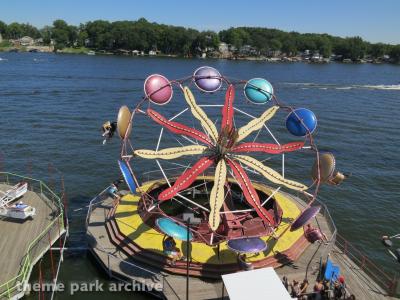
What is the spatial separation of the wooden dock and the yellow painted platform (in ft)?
3.96

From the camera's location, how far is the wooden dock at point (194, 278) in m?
24.6

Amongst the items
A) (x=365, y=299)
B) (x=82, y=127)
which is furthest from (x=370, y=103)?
(x=365, y=299)

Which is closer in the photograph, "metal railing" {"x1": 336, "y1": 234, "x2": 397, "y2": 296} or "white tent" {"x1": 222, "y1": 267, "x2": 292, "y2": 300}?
"white tent" {"x1": 222, "y1": 267, "x2": 292, "y2": 300}

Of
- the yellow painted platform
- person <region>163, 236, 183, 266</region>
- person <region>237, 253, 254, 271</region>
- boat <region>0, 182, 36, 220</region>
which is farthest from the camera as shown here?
boat <region>0, 182, 36, 220</region>

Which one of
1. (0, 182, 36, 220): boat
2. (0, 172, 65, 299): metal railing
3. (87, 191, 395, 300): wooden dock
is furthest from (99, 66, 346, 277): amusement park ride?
(0, 182, 36, 220): boat

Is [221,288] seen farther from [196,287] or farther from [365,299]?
[365,299]

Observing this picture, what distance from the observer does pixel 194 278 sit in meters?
25.5

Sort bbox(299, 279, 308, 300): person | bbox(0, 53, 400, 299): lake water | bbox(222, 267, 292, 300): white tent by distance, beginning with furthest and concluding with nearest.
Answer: bbox(0, 53, 400, 299): lake water → bbox(299, 279, 308, 300): person → bbox(222, 267, 292, 300): white tent

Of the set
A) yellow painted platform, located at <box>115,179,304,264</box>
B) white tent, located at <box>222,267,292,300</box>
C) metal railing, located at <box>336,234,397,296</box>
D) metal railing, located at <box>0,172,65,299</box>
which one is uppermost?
white tent, located at <box>222,267,292,300</box>

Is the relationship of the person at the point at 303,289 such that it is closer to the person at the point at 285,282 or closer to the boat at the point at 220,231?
the person at the point at 285,282

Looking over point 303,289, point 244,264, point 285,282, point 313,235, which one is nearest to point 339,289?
point 303,289

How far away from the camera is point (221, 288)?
81.1 ft

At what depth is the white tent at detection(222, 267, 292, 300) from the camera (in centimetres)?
2119

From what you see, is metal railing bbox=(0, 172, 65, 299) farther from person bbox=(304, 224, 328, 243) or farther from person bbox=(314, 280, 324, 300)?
person bbox=(304, 224, 328, 243)
